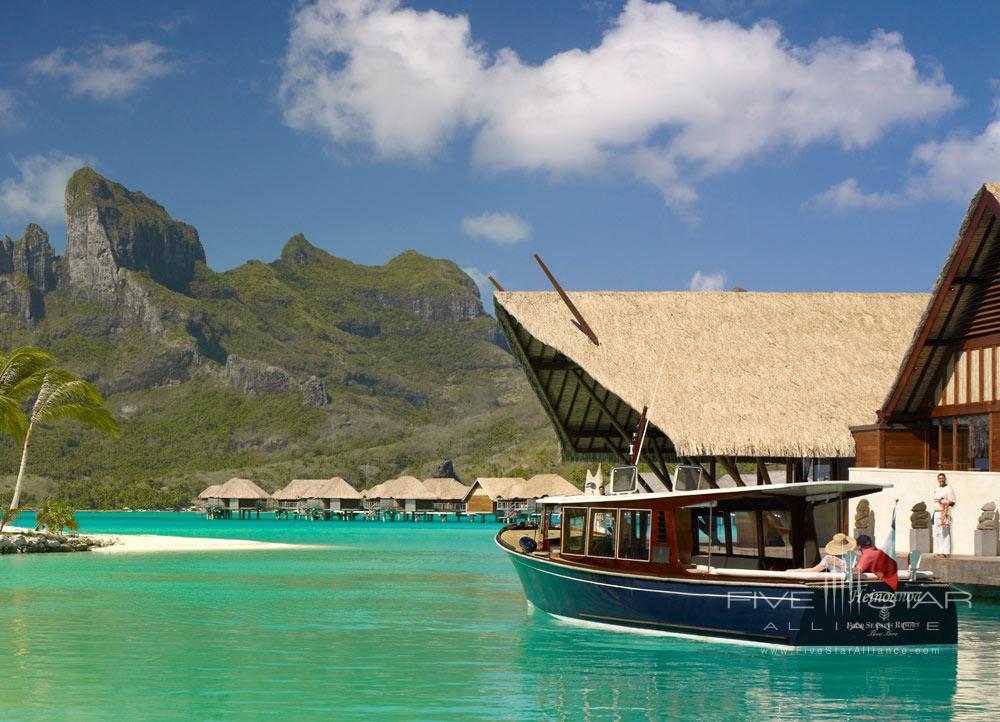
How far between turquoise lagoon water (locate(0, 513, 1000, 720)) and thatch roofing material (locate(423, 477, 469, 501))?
94.0 meters

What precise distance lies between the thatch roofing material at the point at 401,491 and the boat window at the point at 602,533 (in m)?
99.2

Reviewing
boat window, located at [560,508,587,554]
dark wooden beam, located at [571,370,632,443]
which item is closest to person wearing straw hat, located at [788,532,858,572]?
boat window, located at [560,508,587,554]

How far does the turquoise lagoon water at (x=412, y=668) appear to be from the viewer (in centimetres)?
1302

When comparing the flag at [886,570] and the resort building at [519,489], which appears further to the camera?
the resort building at [519,489]

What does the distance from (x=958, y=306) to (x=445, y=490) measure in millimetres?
97853

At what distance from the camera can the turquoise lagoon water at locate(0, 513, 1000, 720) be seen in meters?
13.0

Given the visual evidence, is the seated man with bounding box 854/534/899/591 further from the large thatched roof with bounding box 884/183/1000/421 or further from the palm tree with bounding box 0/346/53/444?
the palm tree with bounding box 0/346/53/444

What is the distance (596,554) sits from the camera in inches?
736

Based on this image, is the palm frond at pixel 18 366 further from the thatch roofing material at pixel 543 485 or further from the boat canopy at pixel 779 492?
the thatch roofing material at pixel 543 485

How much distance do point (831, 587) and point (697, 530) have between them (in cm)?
301

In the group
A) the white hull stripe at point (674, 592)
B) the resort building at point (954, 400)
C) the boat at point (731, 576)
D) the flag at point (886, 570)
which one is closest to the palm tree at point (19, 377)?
the resort building at point (954, 400)

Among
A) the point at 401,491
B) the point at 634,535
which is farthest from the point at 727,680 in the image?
the point at 401,491

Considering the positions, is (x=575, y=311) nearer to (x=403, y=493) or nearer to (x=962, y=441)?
(x=962, y=441)

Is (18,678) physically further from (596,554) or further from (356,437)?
(356,437)
